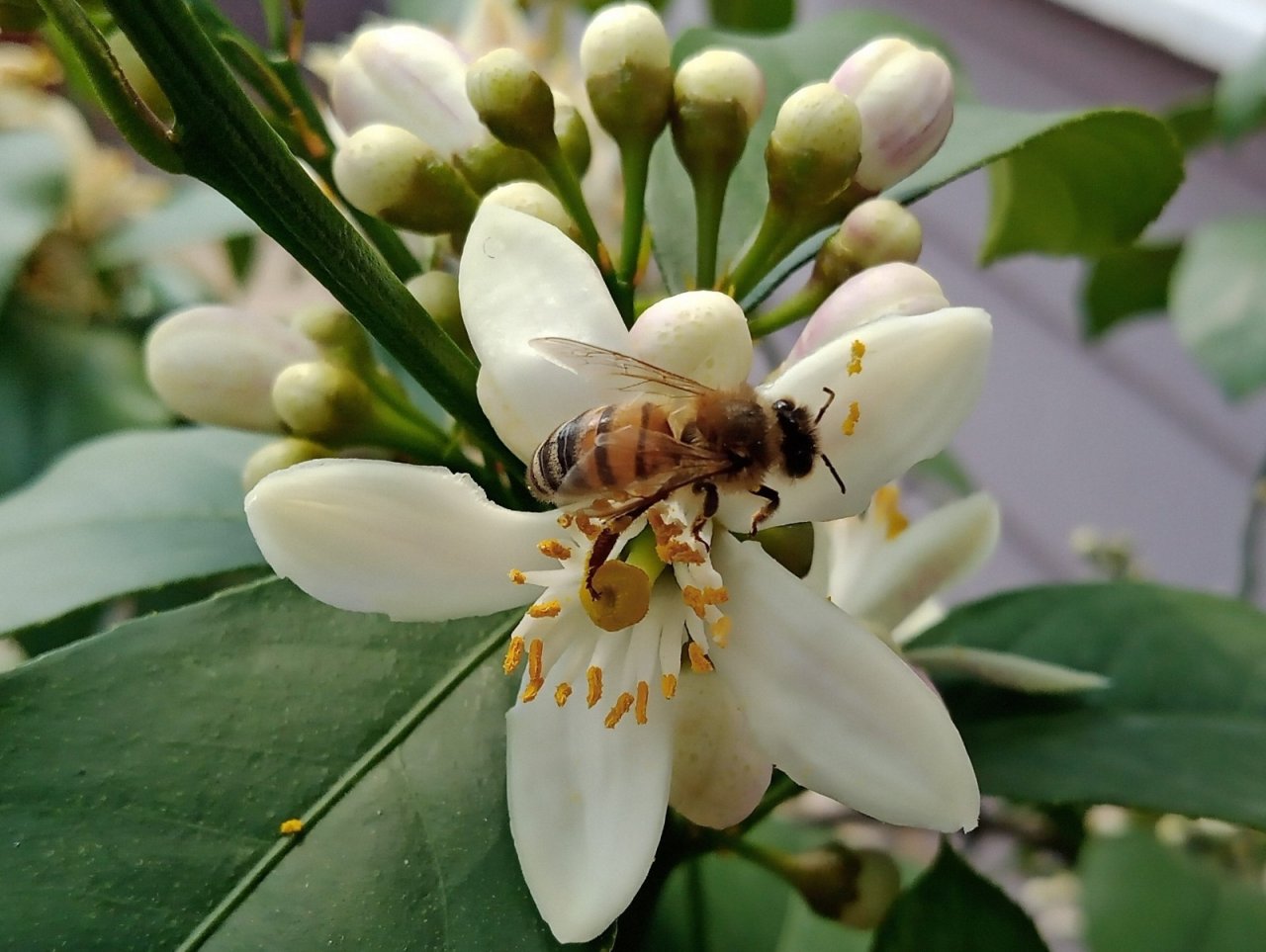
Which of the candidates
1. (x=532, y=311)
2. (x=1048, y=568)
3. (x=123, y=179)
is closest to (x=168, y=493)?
(x=532, y=311)

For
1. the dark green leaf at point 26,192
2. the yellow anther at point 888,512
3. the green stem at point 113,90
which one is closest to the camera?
the green stem at point 113,90

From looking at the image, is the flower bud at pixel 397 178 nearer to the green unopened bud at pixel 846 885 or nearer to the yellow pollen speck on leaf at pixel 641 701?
the yellow pollen speck on leaf at pixel 641 701

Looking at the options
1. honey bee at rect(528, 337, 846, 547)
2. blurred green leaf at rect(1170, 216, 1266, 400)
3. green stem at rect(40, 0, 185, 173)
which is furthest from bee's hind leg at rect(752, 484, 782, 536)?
blurred green leaf at rect(1170, 216, 1266, 400)

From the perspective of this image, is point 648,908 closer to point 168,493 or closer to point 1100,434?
point 168,493

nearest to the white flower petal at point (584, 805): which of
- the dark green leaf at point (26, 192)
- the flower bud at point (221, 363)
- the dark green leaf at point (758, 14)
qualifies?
the flower bud at point (221, 363)

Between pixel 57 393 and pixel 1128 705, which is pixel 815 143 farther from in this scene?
pixel 57 393

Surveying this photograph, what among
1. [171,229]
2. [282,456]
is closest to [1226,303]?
[282,456]
